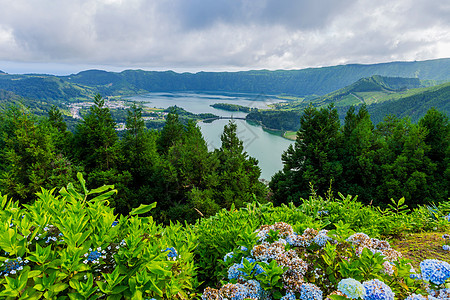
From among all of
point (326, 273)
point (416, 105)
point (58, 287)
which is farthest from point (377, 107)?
point (58, 287)

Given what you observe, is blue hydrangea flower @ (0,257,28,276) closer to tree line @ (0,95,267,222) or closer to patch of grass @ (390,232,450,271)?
patch of grass @ (390,232,450,271)

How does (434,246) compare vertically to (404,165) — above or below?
above

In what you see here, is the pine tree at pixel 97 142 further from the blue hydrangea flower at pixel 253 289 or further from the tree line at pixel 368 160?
the blue hydrangea flower at pixel 253 289

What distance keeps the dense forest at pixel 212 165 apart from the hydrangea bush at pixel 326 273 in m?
13.3

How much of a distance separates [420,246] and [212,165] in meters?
16.8

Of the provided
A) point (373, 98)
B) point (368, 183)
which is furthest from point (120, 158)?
point (373, 98)

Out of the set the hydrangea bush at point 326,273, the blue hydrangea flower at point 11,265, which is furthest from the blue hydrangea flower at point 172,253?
the blue hydrangea flower at point 11,265

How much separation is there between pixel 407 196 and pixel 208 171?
1392 cm

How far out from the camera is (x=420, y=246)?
2.65m

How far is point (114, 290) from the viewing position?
1.48 meters

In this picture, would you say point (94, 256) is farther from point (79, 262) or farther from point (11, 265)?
point (11, 265)

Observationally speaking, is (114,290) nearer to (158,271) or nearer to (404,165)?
(158,271)

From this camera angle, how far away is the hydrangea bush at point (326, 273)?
155 cm

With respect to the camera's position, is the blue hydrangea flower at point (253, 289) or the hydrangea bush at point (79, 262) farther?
the blue hydrangea flower at point (253, 289)
